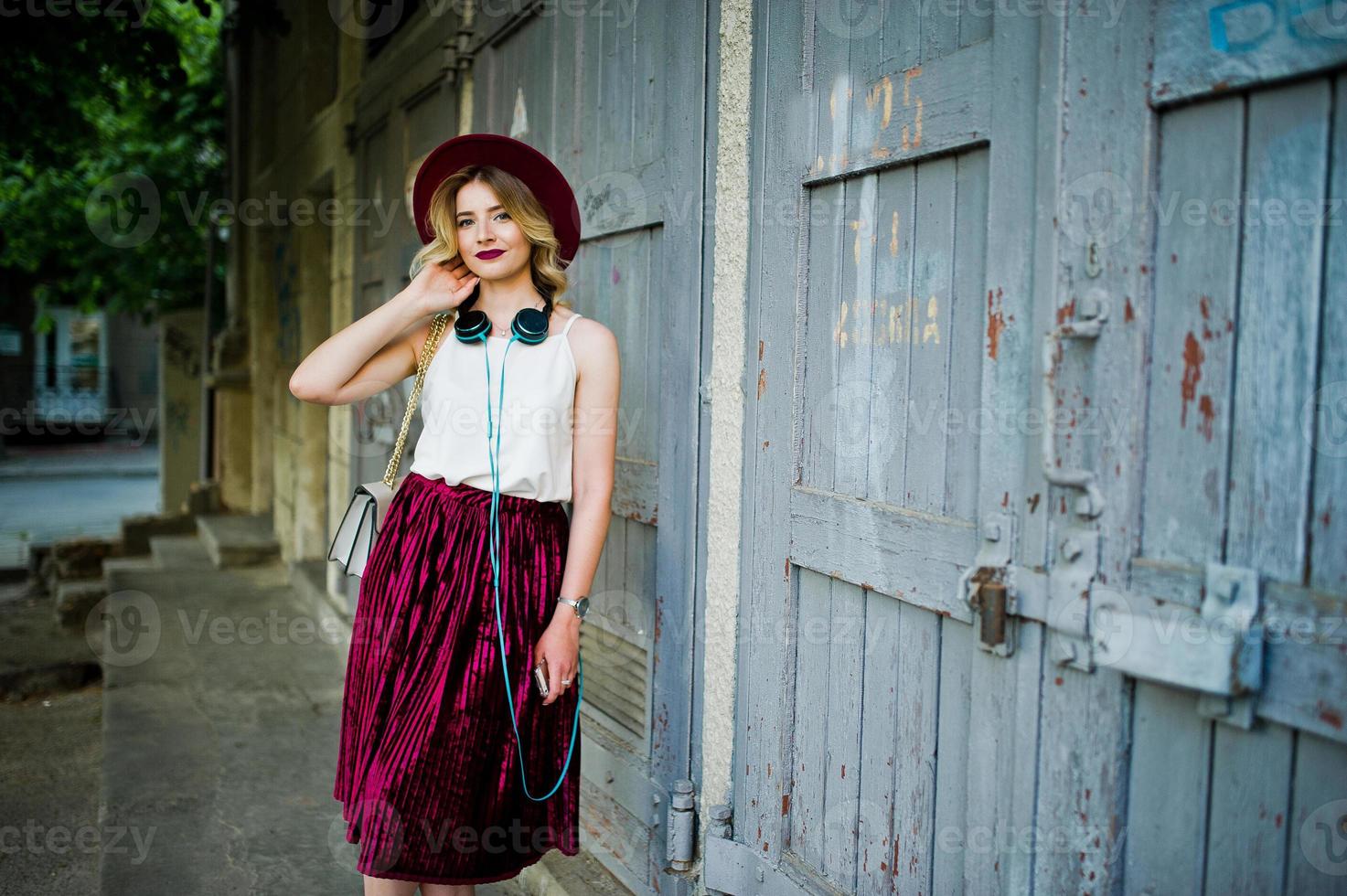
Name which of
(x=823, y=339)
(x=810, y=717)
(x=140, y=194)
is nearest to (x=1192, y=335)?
(x=823, y=339)

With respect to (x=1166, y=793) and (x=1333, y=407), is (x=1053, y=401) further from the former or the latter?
(x=1166, y=793)

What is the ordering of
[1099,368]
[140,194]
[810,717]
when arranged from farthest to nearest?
[140,194] → [810,717] → [1099,368]

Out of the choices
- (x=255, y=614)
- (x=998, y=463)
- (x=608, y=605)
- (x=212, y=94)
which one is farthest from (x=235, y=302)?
(x=998, y=463)

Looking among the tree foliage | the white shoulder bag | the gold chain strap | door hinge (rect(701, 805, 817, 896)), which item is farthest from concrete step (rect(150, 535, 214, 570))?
door hinge (rect(701, 805, 817, 896))

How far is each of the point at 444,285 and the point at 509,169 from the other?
0.29m

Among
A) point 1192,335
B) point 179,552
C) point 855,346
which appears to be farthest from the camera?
point 179,552

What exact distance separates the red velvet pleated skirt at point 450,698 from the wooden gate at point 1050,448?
1.65 feet

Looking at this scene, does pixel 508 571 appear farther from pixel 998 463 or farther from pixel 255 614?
pixel 255 614

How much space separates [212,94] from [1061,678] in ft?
38.9

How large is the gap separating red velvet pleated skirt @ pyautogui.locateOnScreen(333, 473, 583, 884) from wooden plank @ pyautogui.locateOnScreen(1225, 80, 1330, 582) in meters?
1.38

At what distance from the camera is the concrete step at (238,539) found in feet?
24.8

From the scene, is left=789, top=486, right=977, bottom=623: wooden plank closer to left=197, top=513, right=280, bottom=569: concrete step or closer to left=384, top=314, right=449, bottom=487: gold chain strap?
left=384, top=314, right=449, bottom=487: gold chain strap

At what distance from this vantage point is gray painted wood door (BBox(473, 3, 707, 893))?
244 cm

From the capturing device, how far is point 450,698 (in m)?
2.12
